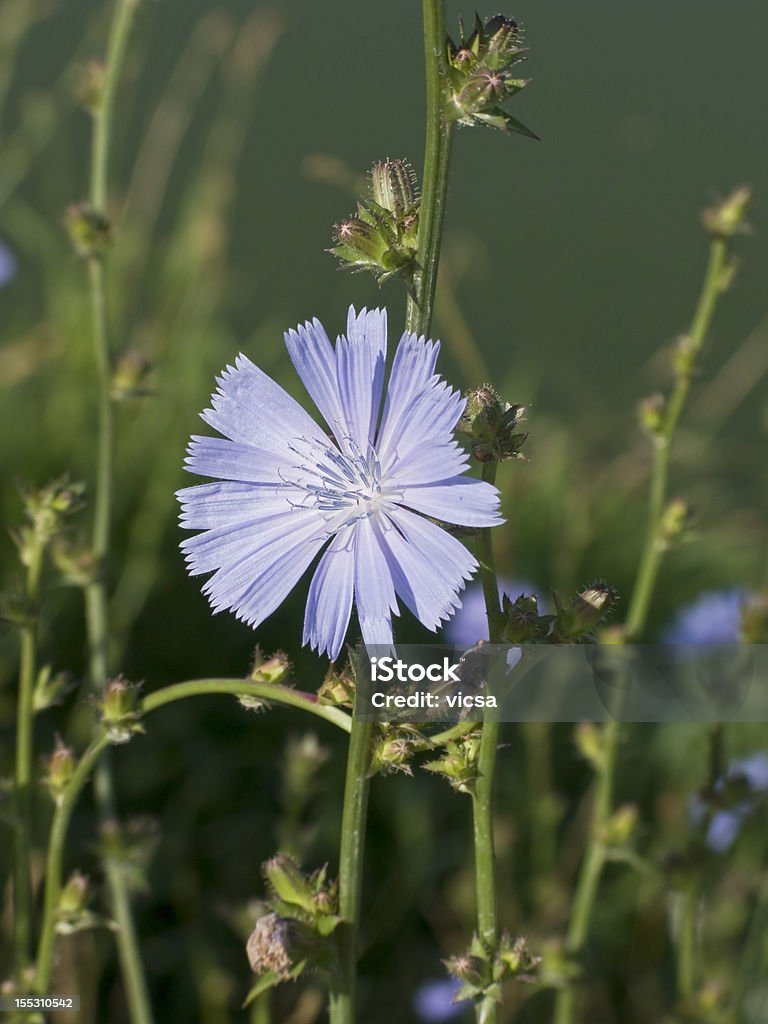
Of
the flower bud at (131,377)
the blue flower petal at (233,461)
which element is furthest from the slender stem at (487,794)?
the flower bud at (131,377)

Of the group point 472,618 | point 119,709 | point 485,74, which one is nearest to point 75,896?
point 119,709

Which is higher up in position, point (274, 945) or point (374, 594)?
point (374, 594)

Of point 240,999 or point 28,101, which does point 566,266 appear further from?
point 240,999

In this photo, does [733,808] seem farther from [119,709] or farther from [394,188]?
[394,188]

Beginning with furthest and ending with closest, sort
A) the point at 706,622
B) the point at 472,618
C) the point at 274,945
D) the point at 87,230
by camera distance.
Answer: the point at 472,618 < the point at 706,622 < the point at 87,230 < the point at 274,945

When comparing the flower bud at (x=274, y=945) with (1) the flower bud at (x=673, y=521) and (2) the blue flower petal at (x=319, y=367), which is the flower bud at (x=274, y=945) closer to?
(2) the blue flower petal at (x=319, y=367)

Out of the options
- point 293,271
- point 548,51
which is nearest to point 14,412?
point 293,271
